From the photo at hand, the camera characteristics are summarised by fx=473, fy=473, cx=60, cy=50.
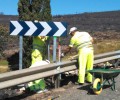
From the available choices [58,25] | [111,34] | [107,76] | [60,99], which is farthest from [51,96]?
[111,34]

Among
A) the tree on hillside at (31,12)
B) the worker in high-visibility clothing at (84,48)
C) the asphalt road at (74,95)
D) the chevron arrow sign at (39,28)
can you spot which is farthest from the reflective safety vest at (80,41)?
the tree on hillside at (31,12)

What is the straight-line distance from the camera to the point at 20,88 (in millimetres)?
12414

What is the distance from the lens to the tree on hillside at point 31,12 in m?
17.1

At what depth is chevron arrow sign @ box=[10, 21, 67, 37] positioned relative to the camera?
41.4 feet

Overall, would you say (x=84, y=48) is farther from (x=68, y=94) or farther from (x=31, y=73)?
→ (x=31, y=73)

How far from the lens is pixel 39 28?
12.9 metres

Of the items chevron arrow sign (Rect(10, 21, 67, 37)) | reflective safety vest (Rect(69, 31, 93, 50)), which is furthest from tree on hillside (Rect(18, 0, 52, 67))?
reflective safety vest (Rect(69, 31, 93, 50))

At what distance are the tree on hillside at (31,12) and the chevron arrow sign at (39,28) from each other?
390cm

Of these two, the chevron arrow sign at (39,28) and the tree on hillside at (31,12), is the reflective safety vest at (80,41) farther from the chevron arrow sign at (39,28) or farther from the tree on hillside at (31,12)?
the tree on hillside at (31,12)

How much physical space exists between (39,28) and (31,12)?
4.68m

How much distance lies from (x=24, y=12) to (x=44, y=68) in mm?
6358

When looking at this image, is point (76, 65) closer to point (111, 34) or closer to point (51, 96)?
point (51, 96)

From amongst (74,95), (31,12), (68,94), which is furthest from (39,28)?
(31,12)

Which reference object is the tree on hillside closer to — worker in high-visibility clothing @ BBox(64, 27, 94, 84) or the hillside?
worker in high-visibility clothing @ BBox(64, 27, 94, 84)
